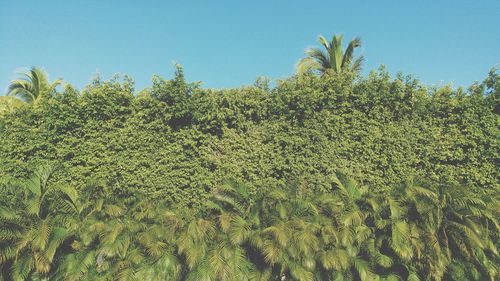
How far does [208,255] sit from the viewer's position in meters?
5.96

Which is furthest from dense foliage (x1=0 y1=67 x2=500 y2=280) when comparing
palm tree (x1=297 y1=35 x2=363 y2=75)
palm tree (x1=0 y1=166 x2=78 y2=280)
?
palm tree (x1=297 y1=35 x2=363 y2=75)

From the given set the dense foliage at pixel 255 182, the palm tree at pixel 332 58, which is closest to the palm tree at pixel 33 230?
the dense foliage at pixel 255 182

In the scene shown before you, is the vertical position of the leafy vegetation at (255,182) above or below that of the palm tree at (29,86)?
below

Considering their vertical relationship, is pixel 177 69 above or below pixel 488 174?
above

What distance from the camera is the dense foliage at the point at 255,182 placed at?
6082 mm

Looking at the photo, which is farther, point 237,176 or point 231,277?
point 237,176

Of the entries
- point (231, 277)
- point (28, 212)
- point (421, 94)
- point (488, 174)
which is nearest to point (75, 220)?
point (28, 212)

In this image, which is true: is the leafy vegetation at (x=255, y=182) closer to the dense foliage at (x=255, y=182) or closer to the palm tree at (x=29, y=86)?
the dense foliage at (x=255, y=182)

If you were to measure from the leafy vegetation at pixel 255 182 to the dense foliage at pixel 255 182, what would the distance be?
0.03 m

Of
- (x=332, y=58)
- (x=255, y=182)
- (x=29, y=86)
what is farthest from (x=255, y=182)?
(x=29, y=86)

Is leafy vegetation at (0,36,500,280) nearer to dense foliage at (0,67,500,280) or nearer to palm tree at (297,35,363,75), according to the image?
dense foliage at (0,67,500,280)

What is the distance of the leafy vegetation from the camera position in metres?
6.08

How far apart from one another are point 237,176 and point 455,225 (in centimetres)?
428

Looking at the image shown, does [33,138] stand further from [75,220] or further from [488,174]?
[488,174]
